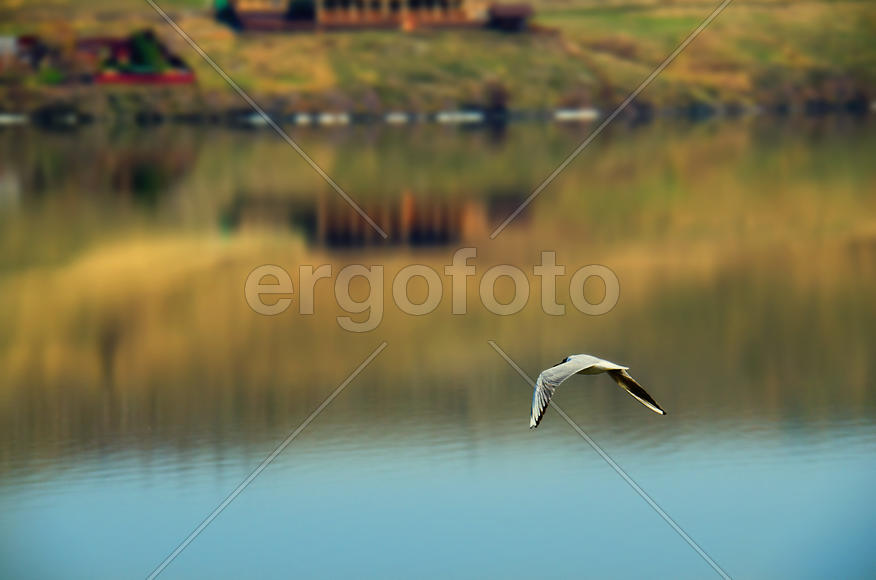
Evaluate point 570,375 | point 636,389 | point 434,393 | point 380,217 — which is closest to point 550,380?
point 570,375

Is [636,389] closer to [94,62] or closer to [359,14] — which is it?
[94,62]

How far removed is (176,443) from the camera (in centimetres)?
2008

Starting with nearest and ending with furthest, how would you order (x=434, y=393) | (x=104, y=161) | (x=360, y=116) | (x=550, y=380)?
(x=550, y=380) < (x=434, y=393) < (x=104, y=161) < (x=360, y=116)

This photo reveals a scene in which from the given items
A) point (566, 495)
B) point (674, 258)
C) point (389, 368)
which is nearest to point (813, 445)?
point (566, 495)

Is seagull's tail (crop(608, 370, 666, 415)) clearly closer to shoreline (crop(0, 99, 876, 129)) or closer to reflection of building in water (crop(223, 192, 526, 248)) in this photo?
reflection of building in water (crop(223, 192, 526, 248))

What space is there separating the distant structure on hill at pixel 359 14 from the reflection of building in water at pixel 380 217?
33.8 m

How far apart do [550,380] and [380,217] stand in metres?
24.5

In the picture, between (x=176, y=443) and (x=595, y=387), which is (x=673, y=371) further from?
(x=176, y=443)

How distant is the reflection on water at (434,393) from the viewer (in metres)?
16.7

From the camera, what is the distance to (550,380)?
1455 cm

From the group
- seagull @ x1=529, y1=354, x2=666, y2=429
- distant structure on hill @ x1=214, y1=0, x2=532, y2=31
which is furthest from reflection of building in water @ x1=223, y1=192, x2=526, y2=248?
distant structure on hill @ x1=214, y1=0, x2=532, y2=31

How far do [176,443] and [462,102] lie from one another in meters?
53.9

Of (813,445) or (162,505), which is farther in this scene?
(813,445)

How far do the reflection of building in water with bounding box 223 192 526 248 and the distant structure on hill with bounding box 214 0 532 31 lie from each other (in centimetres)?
3383
